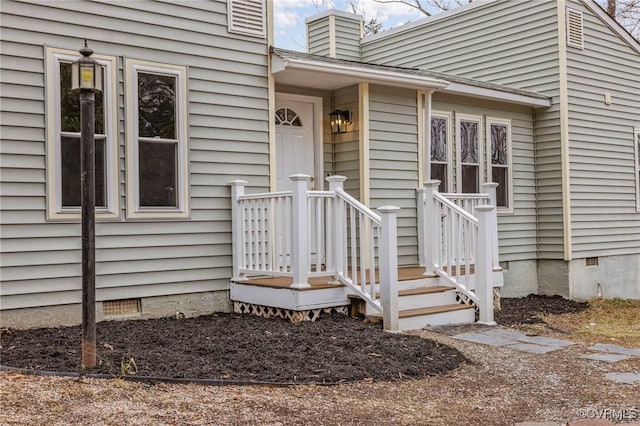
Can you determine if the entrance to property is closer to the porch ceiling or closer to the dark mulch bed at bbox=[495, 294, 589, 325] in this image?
the porch ceiling

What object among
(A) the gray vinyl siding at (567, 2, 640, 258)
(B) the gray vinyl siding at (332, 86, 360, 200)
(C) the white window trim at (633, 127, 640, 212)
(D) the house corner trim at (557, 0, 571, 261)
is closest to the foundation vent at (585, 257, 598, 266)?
(A) the gray vinyl siding at (567, 2, 640, 258)

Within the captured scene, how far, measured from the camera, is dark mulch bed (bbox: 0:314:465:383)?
14.6 feet

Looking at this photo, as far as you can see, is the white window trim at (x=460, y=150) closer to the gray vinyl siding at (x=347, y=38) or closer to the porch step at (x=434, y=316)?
the porch step at (x=434, y=316)

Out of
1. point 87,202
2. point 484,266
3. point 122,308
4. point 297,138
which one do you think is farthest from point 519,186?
point 87,202

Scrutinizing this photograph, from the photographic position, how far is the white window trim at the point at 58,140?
19.2 ft

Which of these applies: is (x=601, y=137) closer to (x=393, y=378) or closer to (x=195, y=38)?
(x=195, y=38)

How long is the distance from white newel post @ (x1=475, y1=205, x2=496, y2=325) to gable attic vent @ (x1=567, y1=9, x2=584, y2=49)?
208 inches

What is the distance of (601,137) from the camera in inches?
448

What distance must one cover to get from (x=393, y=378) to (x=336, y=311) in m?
1.92

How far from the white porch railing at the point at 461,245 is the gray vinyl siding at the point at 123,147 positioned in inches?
79.5

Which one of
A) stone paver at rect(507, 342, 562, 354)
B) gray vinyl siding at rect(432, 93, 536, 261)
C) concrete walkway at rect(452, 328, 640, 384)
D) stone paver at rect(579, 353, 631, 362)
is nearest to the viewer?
stone paver at rect(579, 353, 631, 362)

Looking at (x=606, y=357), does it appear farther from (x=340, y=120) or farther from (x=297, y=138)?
(x=297, y=138)

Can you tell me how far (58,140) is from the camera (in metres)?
5.91

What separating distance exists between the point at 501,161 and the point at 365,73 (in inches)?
147
